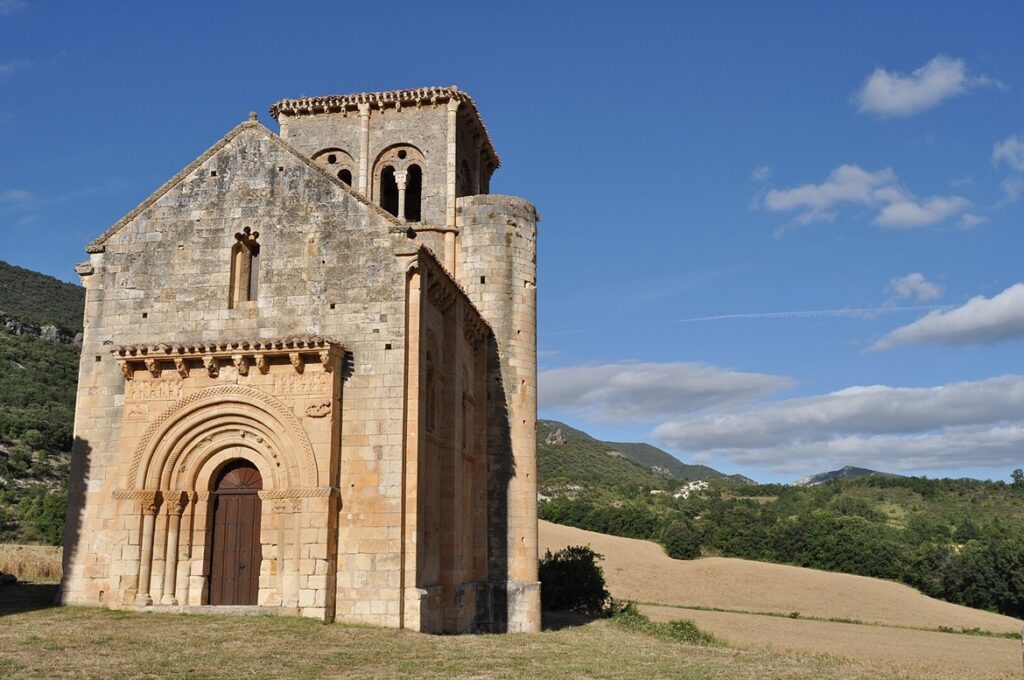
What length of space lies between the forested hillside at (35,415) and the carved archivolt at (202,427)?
19.8 meters

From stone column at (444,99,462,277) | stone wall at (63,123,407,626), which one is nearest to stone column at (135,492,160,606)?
stone wall at (63,123,407,626)

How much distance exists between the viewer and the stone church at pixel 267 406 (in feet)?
55.3

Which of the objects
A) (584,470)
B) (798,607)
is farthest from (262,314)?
(584,470)

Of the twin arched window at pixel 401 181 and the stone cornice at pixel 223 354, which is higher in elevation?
the twin arched window at pixel 401 181

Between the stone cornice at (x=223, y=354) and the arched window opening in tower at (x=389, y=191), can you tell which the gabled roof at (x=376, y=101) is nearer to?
the arched window opening in tower at (x=389, y=191)

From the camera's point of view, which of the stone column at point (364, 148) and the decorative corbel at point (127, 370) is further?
the stone column at point (364, 148)

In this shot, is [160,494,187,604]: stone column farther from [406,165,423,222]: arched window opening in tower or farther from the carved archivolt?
[406,165,423,222]: arched window opening in tower

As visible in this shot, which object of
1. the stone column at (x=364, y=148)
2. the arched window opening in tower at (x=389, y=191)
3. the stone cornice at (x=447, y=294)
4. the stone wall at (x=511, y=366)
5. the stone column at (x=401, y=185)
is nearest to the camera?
the stone cornice at (x=447, y=294)

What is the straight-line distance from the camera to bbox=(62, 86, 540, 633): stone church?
1686 centimetres

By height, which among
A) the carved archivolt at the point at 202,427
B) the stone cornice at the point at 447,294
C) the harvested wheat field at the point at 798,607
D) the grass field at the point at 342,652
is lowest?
the harvested wheat field at the point at 798,607

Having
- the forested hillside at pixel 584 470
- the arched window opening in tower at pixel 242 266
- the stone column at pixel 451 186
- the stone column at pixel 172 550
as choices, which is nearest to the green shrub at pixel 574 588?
the stone column at pixel 451 186

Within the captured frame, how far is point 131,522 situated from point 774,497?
8704 cm

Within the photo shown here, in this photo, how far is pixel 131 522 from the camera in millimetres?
17438

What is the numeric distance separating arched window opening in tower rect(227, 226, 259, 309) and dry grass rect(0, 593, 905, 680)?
19.7 feet
